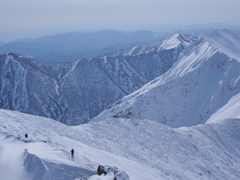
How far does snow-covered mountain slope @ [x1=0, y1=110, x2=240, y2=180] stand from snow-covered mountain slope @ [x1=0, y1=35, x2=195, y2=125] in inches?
3825

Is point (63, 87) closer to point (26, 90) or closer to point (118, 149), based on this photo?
point (26, 90)

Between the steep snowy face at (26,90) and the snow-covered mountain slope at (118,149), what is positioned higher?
the snow-covered mountain slope at (118,149)

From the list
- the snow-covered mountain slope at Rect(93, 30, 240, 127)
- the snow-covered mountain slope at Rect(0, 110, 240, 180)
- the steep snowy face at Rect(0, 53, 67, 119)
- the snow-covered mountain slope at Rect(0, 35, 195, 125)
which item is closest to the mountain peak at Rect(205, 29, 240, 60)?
Result: the snow-covered mountain slope at Rect(93, 30, 240, 127)

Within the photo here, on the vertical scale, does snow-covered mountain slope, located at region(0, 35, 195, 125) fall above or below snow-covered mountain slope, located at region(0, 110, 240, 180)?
below

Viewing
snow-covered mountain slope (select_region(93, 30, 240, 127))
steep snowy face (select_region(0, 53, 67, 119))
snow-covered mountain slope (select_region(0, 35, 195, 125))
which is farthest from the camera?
snow-covered mountain slope (select_region(0, 35, 195, 125))

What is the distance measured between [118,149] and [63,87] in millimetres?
129960

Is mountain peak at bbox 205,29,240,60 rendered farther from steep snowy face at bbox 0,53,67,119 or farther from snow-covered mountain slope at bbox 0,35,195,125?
steep snowy face at bbox 0,53,67,119

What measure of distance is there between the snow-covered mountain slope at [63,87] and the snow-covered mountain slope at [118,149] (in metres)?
97.2

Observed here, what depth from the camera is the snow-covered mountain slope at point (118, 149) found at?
1609cm

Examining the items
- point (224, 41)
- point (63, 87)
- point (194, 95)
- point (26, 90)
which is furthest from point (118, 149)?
point (63, 87)

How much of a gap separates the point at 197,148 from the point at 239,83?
1982 inches

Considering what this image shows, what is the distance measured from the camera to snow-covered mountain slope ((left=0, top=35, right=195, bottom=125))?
139375 mm

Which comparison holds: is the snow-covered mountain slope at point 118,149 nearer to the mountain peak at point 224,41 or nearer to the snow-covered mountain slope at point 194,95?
the snow-covered mountain slope at point 194,95

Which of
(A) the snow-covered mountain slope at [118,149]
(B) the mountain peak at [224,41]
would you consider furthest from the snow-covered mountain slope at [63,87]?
(A) the snow-covered mountain slope at [118,149]
